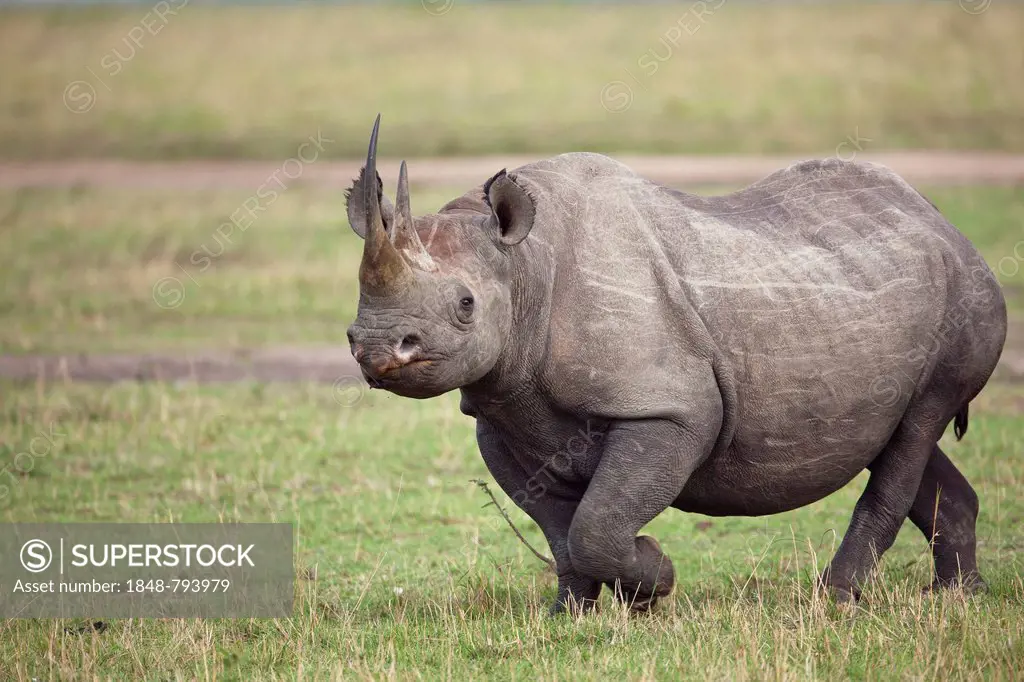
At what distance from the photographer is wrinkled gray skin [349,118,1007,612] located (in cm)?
643

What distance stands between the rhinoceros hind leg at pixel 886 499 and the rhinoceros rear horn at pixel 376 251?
9.27 ft

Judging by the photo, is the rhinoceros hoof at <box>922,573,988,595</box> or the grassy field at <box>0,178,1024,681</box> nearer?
the grassy field at <box>0,178,1024,681</box>

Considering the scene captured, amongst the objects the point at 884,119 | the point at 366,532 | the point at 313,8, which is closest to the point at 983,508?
the point at 366,532

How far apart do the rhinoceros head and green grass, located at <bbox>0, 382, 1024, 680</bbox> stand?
1245 mm

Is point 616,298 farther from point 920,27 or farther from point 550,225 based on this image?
point 920,27

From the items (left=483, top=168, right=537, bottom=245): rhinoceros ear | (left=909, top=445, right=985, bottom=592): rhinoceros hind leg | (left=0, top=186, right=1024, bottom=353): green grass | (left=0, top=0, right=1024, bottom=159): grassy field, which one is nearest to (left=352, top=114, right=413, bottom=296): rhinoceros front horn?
(left=483, top=168, right=537, bottom=245): rhinoceros ear

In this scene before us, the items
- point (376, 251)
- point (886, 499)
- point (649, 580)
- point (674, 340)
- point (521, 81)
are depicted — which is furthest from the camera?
point (521, 81)

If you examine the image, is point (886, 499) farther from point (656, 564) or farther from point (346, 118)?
point (346, 118)

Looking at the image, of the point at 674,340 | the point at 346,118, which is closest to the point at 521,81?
the point at 346,118

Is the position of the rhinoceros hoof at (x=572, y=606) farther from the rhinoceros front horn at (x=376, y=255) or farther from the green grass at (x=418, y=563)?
the rhinoceros front horn at (x=376, y=255)

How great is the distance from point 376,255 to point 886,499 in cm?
305

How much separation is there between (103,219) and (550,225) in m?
18.5

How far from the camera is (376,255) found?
6043mm

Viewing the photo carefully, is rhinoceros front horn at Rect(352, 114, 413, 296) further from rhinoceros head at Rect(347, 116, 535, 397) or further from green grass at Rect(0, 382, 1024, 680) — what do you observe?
green grass at Rect(0, 382, 1024, 680)
